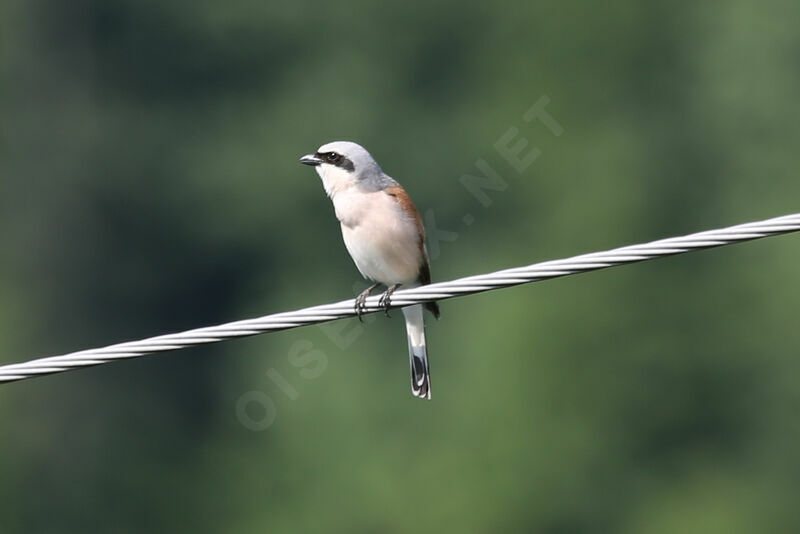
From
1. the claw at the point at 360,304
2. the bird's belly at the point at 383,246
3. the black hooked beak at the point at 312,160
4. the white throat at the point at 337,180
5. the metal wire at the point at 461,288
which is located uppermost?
the black hooked beak at the point at 312,160

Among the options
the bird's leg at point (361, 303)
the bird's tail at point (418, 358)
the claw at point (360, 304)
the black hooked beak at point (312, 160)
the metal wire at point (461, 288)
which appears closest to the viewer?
the metal wire at point (461, 288)

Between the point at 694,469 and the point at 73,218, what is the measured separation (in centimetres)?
1498

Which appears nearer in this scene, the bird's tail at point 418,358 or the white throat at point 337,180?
the white throat at point 337,180

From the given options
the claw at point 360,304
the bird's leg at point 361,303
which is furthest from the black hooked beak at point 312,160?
the claw at point 360,304

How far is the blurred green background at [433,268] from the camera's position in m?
23.8

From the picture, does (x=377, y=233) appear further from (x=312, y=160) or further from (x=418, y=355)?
(x=418, y=355)

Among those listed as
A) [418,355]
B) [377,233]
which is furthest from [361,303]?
[418,355]

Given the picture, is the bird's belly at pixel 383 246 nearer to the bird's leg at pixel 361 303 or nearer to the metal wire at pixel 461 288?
the bird's leg at pixel 361 303

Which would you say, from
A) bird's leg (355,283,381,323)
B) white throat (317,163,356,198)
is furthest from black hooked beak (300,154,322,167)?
bird's leg (355,283,381,323)

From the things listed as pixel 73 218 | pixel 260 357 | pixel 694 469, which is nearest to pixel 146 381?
pixel 260 357

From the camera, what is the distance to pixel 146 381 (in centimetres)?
2972

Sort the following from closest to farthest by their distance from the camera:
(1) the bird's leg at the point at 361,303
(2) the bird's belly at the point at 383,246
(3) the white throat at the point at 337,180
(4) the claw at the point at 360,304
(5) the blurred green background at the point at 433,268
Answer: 1. (4) the claw at the point at 360,304
2. (1) the bird's leg at the point at 361,303
3. (2) the bird's belly at the point at 383,246
4. (3) the white throat at the point at 337,180
5. (5) the blurred green background at the point at 433,268

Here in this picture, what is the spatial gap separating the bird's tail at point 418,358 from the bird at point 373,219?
47 cm

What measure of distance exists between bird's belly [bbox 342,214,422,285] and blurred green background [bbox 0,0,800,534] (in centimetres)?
1223
